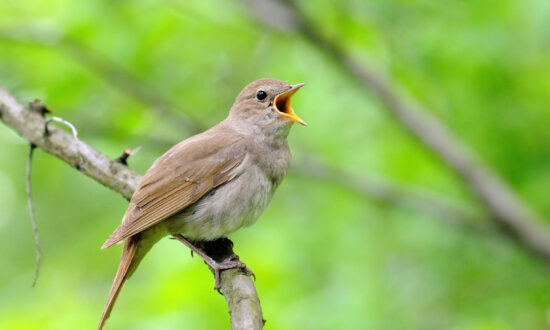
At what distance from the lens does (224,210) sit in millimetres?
4555

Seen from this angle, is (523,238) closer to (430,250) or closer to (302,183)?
(430,250)

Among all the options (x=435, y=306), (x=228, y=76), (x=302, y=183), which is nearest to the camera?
(x=435, y=306)

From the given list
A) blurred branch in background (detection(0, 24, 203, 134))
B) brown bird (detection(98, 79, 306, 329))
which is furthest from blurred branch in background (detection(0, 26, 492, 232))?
brown bird (detection(98, 79, 306, 329))

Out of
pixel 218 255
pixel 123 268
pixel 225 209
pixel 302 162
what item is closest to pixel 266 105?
pixel 225 209

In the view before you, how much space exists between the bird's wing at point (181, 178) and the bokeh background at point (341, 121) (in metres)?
0.70

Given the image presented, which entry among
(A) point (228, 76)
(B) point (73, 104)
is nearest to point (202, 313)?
(B) point (73, 104)

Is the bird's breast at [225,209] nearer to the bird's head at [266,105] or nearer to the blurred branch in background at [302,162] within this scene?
the bird's head at [266,105]

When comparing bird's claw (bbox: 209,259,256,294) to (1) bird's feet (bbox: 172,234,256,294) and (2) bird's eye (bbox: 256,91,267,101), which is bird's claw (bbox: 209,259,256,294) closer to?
(1) bird's feet (bbox: 172,234,256,294)

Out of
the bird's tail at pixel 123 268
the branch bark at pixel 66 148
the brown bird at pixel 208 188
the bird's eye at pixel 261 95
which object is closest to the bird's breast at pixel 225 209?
the brown bird at pixel 208 188

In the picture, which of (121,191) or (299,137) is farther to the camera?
(299,137)

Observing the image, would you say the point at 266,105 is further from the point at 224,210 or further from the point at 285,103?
the point at 224,210

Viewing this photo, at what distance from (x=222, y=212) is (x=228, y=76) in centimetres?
346

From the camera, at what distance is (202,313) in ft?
14.9

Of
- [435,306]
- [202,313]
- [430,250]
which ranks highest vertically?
[430,250]
